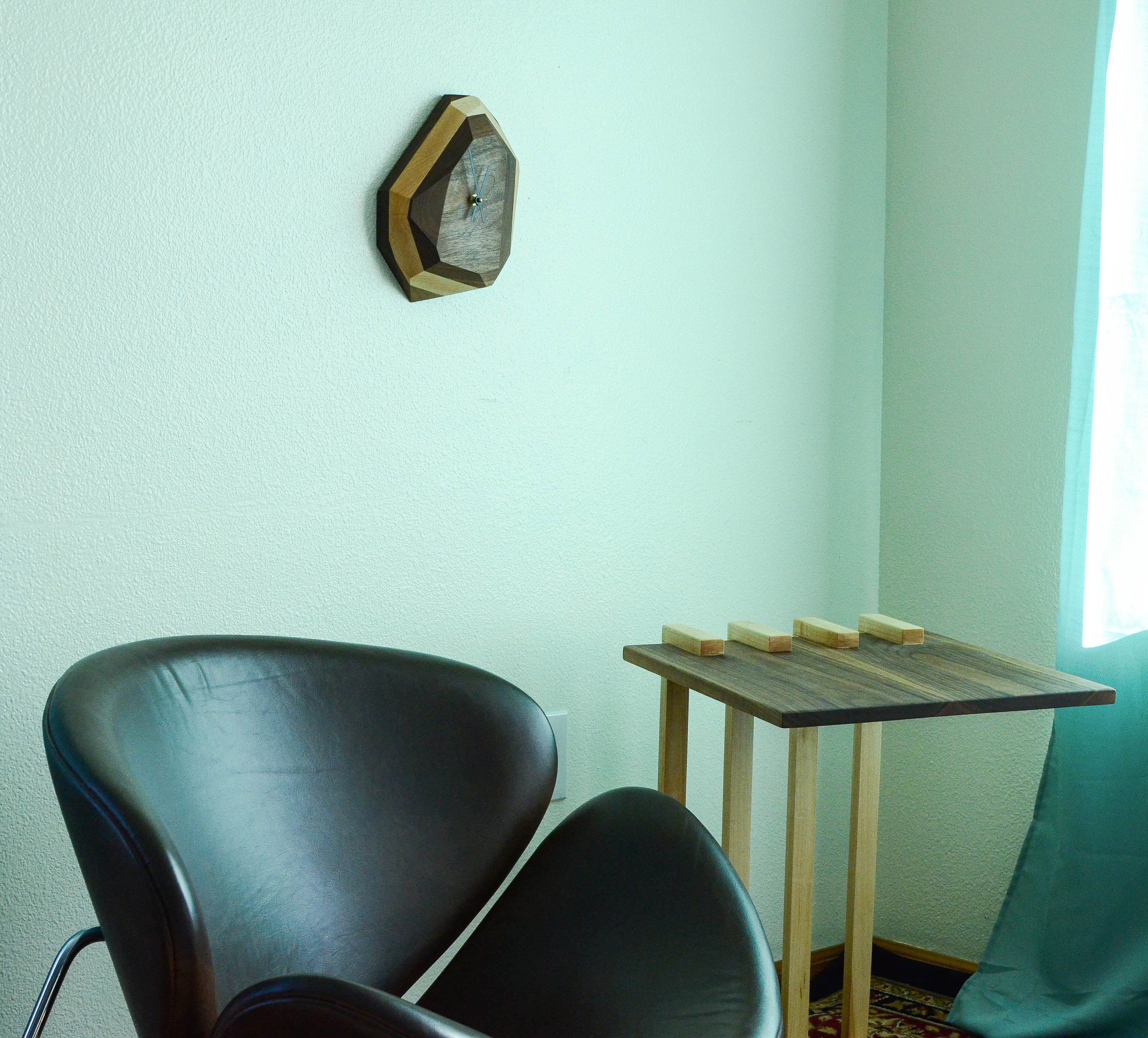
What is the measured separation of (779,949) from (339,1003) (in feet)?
4.37

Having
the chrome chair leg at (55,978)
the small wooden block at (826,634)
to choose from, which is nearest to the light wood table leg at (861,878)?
the small wooden block at (826,634)

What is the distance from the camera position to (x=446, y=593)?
1.49 m

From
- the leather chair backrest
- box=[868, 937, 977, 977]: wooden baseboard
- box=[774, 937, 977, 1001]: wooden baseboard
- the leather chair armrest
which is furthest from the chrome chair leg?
box=[868, 937, 977, 977]: wooden baseboard

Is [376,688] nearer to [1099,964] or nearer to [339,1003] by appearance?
[339,1003]

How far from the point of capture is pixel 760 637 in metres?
1.47

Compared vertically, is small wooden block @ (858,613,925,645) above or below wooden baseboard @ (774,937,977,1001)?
above

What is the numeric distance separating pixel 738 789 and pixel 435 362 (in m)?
0.68

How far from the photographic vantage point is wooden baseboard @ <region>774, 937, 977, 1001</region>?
1.83 meters

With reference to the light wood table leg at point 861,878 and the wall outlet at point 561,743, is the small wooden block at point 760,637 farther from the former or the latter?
the wall outlet at point 561,743

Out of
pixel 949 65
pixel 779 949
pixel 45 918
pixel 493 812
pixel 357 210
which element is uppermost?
pixel 949 65

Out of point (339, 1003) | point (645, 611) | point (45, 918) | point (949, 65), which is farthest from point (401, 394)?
point (949, 65)

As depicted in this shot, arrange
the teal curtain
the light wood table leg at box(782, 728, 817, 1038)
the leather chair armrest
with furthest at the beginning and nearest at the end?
the teal curtain
the light wood table leg at box(782, 728, 817, 1038)
the leather chair armrest

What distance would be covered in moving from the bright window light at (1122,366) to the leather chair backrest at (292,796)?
869 mm

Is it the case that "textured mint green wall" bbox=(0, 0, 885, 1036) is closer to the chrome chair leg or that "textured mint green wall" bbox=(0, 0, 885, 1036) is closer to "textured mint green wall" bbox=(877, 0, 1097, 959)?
"textured mint green wall" bbox=(877, 0, 1097, 959)
